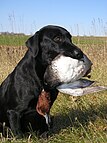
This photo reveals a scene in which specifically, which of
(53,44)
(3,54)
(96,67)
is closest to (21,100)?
(53,44)

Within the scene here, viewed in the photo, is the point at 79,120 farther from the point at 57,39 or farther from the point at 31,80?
the point at 57,39

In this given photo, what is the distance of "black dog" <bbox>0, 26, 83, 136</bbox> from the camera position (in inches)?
157

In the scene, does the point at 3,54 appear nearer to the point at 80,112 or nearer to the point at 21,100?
the point at 80,112

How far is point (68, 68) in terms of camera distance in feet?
11.5

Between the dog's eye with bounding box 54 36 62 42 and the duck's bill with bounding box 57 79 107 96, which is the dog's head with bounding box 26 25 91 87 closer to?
the dog's eye with bounding box 54 36 62 42

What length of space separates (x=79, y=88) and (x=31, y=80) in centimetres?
78

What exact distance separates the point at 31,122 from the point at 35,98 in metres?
0.37

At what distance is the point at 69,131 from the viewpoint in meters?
4.52

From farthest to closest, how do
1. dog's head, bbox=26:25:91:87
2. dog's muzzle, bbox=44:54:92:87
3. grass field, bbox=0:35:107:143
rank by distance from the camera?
grass field, bbox=0:35:107:143 < dog's head, bbox=26:25:91:87 < dog's muzzle, bbox=44:54:92:87

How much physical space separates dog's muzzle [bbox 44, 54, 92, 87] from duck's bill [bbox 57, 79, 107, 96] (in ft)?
0.22

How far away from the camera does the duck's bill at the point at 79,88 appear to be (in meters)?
3.55

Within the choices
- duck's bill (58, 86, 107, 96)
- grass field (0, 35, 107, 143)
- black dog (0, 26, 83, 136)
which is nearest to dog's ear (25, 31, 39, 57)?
black dog (0, 26, 83, 136)

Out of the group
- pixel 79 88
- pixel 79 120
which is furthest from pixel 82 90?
pixel 79 120

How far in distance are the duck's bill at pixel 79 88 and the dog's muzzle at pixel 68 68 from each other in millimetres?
66
